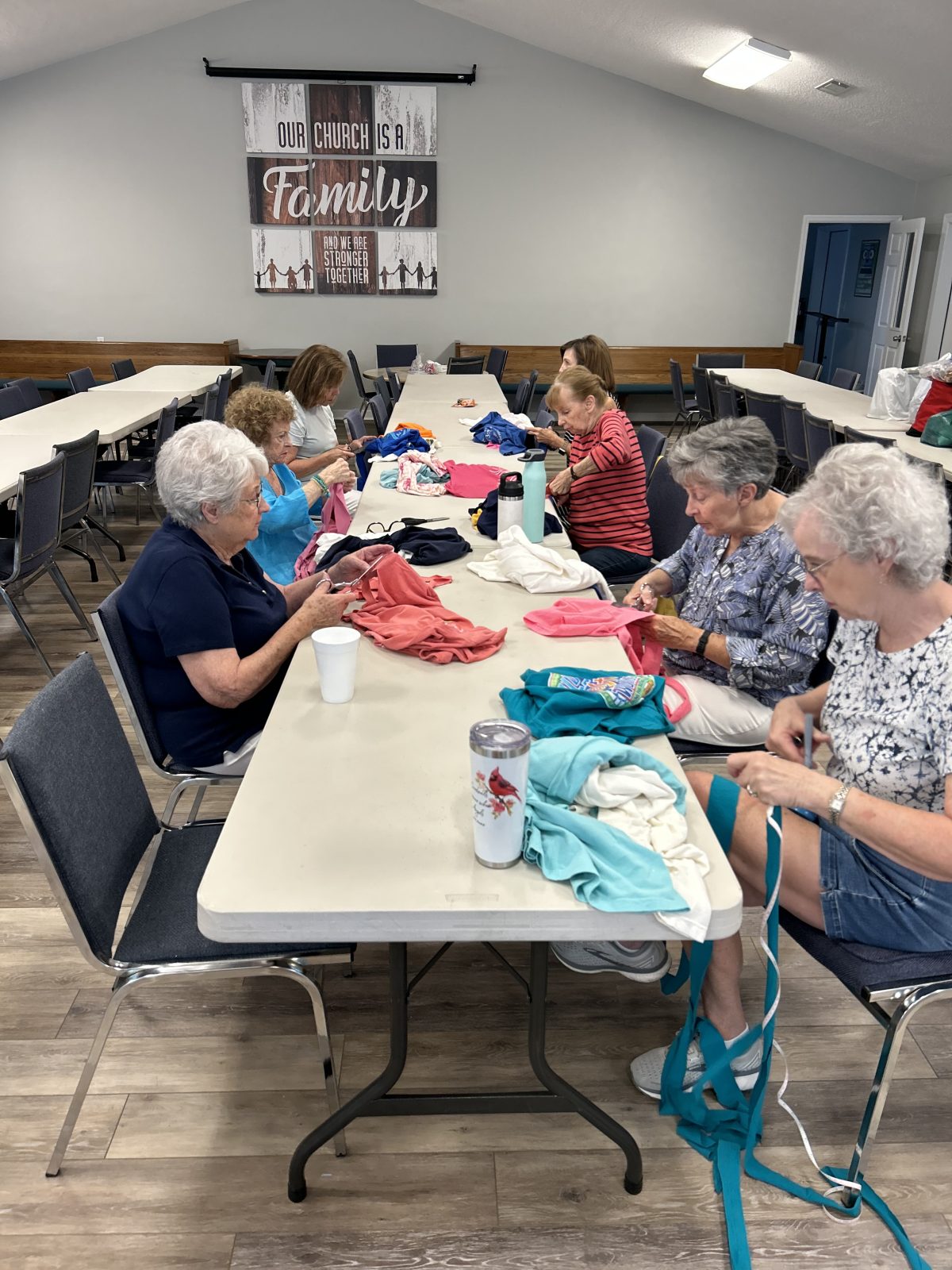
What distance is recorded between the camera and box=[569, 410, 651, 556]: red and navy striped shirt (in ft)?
11.2

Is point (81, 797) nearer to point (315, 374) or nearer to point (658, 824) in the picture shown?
point (658, 824)

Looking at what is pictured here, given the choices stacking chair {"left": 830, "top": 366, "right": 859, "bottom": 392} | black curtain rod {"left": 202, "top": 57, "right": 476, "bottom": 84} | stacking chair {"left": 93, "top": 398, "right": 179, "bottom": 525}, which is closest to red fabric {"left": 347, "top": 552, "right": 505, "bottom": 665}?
stacking chair {"left": 93, "top": 398, "right": 179, "bottom": 525}

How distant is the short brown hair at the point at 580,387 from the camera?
3600 mm

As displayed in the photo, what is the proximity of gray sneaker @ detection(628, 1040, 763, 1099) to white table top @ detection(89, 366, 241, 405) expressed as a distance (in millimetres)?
5360

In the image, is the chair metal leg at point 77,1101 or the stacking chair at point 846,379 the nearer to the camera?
the chair metal leg at point 77,1101

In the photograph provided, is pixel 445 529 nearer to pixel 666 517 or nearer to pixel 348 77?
pixel 666 517

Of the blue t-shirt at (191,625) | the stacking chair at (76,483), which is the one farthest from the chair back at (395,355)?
the blue t-shirt at (191,625)

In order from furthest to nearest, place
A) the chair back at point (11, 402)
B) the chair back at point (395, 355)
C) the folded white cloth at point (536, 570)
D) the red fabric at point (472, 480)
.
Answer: the chair back at point (395, 355) < the chair back at point (11, 402) < the red fabric at point (472, 480) < the folded white cloth at point (536, 570)

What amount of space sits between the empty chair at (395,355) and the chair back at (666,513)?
21.2ft

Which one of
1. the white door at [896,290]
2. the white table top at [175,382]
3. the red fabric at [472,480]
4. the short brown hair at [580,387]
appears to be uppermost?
the white door at [896,290]

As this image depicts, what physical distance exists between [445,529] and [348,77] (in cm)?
811

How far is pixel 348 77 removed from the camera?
893cm

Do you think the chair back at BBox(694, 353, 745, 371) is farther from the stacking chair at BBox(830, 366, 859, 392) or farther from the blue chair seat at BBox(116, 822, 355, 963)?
the blue chair seat at BBox(116, 822, 355, 963)

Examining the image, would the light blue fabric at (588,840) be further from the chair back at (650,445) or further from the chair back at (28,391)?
the chair back at (28,391)
